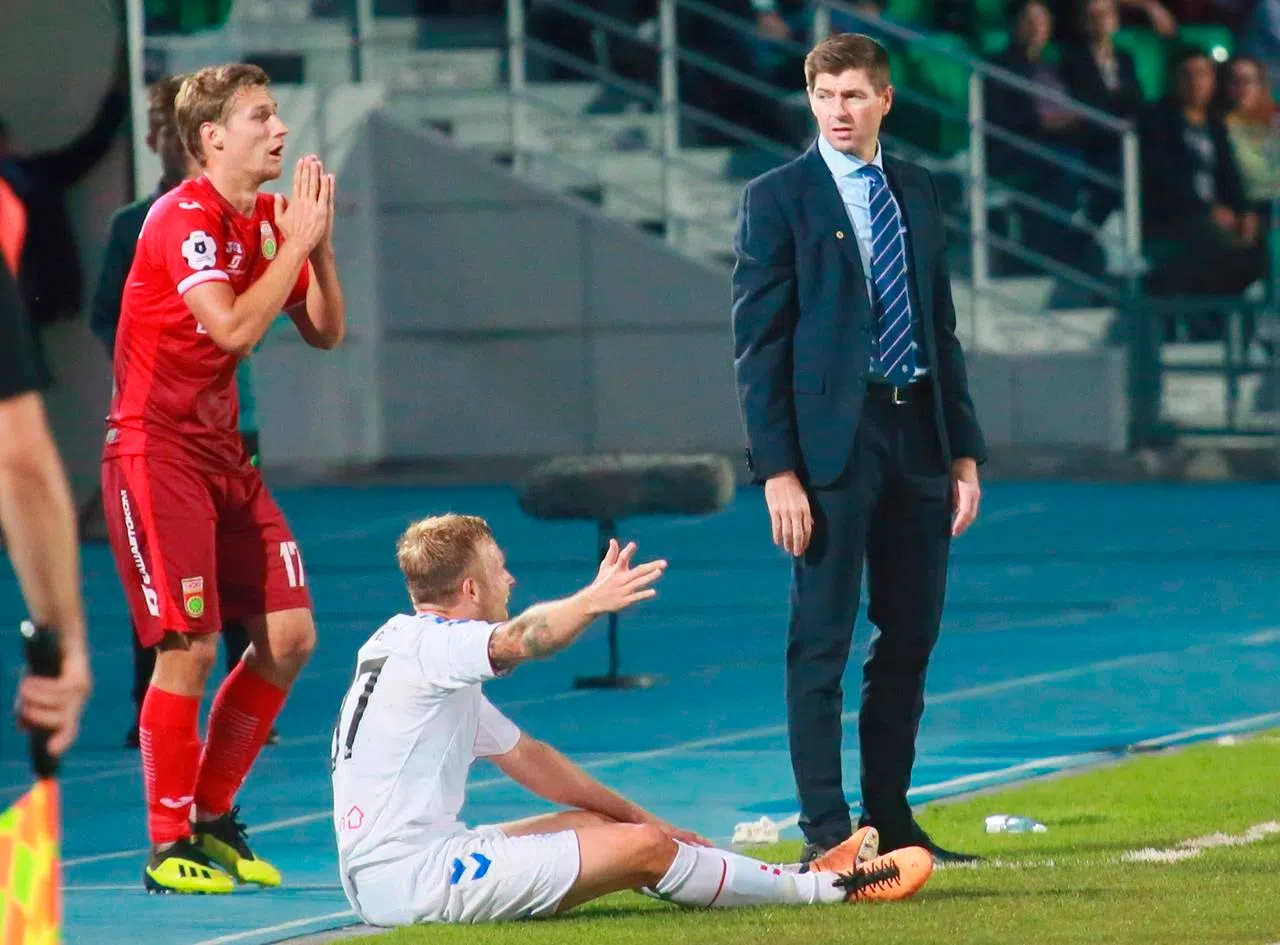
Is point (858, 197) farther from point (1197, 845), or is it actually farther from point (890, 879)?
point (1197, 845)

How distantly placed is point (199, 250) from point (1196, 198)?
15.2 metres

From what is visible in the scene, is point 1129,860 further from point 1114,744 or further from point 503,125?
point 503,125

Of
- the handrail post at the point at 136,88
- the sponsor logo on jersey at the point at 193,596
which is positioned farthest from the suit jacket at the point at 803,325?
the handrail post at the point at 136,88

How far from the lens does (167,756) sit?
704 centimetres

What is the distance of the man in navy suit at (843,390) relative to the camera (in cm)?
674

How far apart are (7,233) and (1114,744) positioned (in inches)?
247

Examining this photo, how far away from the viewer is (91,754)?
9.82 metres

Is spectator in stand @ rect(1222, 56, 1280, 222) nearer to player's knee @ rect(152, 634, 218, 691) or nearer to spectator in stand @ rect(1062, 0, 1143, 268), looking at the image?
spectator in stand @ rect(1062, 0, 1143, 268)

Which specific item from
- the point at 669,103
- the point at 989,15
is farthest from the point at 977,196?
the point at 669,103

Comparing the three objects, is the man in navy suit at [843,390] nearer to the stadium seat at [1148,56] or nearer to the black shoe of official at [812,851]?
the black shoe of official at [812,851]

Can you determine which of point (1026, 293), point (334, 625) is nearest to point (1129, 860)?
point (334, 625)

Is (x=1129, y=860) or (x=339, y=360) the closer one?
(x=1129, y=860)

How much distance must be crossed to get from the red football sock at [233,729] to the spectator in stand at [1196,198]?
1441 cm

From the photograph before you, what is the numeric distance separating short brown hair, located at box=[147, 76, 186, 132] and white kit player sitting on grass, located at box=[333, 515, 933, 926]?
1980 mm
